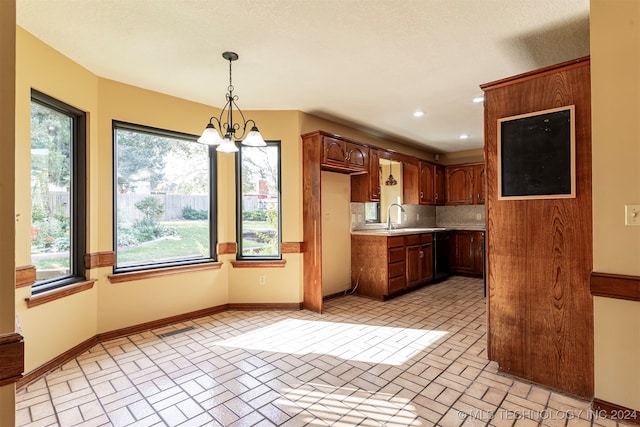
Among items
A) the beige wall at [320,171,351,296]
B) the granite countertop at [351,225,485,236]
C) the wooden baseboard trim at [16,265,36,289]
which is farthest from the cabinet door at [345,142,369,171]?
the wooden baseboard trim at [16,265,36,289]

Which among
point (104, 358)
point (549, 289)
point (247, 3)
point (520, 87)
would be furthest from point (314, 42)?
point (104, 358)

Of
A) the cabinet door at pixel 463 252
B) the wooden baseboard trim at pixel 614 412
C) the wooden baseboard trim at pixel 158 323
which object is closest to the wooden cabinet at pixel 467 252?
the cabinet door at pixel 463 252

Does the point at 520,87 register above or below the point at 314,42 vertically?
below

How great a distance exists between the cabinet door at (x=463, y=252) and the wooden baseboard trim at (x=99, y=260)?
5684 millimetres

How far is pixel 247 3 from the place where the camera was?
2027 millimetres

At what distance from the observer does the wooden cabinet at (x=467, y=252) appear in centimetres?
592

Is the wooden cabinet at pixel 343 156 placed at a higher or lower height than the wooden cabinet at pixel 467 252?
higher

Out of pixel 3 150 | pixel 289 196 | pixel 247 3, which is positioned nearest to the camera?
pixel 3 150

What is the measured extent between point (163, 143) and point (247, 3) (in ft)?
7.17

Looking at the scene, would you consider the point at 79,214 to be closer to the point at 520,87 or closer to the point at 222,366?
the point at 222,366

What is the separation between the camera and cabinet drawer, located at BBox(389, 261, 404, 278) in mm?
4535

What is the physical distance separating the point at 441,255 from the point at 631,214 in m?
4.48

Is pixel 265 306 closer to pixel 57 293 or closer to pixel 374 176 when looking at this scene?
pixel 57 293

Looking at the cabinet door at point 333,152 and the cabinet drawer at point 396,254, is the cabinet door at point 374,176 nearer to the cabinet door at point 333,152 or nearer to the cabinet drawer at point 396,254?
the cabinet door at point 333,152
